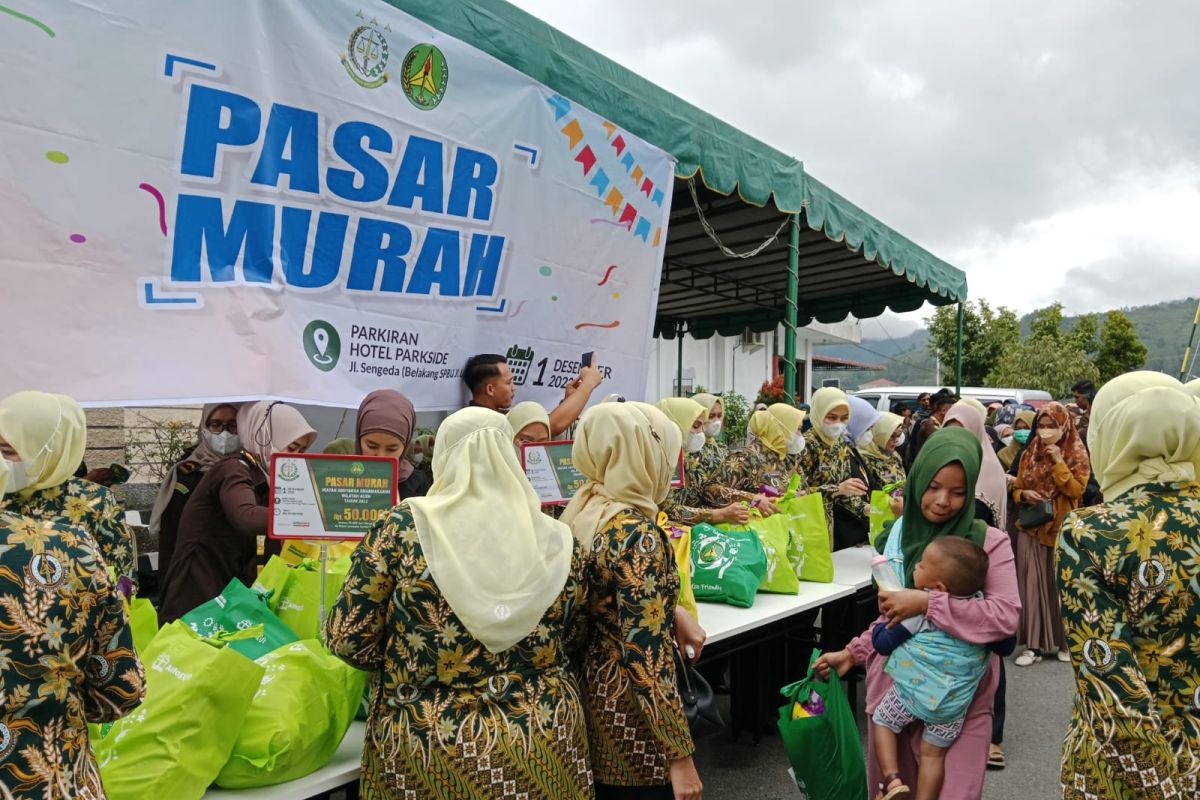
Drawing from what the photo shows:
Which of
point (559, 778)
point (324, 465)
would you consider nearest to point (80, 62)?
point (324, 465)

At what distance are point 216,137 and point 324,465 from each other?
1207 mm

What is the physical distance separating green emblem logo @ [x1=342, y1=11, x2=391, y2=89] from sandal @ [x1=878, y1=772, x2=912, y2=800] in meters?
3.08

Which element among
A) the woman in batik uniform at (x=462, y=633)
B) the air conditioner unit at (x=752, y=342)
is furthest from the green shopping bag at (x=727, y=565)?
the air conditioner unit at (x=752, y=342)

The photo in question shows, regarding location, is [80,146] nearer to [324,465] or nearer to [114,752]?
[324,465]

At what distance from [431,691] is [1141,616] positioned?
1.59 m

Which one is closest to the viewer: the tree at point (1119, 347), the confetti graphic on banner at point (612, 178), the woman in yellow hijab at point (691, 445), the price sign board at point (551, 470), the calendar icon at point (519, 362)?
the price sign board at point (551, 470)

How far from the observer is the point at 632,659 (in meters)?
1.84

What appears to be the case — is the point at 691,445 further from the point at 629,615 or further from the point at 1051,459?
the point at 629,615

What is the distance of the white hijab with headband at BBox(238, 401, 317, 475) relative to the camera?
126 inches

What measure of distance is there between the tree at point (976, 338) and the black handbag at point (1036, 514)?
21349mm

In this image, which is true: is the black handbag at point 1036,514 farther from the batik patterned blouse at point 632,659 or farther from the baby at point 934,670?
the batik patterned blouse at point 632,659

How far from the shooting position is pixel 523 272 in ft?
11.7

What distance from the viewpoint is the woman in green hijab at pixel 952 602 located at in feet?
7.32

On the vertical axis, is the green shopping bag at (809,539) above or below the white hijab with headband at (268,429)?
below
